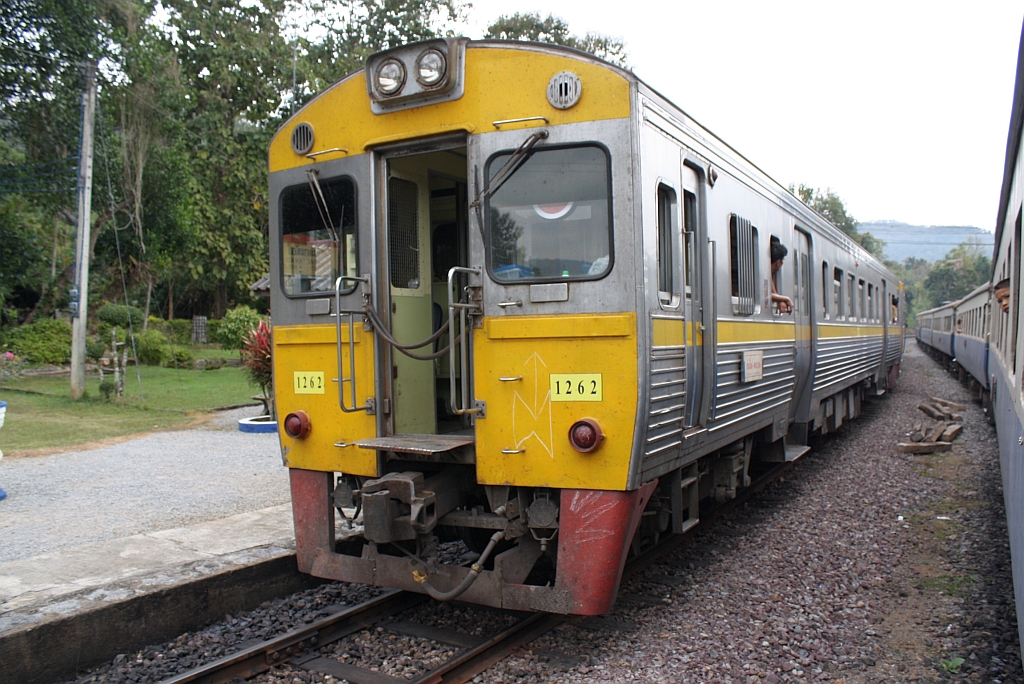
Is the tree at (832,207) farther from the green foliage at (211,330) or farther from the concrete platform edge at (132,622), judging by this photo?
the concrete platform edge at (132,622)

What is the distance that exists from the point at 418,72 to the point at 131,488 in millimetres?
6023

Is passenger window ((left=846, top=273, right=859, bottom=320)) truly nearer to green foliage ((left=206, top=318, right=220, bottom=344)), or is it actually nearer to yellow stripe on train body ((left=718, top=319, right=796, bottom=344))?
yellow stripe on train body ((left=718, top=319, right=796, bottom=344))

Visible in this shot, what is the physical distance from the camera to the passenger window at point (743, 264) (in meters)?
6.03

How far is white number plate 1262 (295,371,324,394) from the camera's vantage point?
17.0ft

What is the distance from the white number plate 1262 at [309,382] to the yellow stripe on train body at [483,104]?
4.58 ft

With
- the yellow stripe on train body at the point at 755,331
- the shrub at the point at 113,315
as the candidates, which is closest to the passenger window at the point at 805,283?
the yellow stripe on train body at the point at 755,331

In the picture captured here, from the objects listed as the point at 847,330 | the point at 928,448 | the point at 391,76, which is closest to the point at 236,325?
the point at 847,330

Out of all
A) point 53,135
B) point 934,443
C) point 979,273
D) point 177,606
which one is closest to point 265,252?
point 53,135

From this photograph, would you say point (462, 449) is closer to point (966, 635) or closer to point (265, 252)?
point (966, 635)

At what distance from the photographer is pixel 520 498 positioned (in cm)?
453

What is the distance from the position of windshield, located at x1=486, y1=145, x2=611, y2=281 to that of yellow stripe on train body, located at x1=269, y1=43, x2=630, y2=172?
0.74 feet

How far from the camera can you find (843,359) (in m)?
11.3

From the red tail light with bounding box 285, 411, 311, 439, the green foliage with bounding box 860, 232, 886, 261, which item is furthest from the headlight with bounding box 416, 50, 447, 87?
the green foliage with bounding box 860, 232, 886, 261

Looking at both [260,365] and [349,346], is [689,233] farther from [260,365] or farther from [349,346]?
[260,365]
